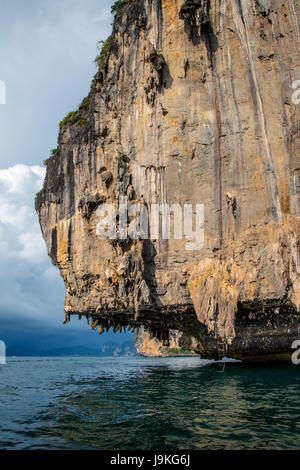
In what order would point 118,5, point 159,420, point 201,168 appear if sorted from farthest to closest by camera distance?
point 118,5 → point 201,168 → point 159,420

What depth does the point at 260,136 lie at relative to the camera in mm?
18000

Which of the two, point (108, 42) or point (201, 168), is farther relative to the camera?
point (108, 42)

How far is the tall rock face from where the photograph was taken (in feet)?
57.0

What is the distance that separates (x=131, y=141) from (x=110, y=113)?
10.5 ft

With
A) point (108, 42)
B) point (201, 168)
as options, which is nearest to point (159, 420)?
point (201, 168)

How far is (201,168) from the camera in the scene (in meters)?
19.5

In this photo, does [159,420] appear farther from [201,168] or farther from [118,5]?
[118,5]

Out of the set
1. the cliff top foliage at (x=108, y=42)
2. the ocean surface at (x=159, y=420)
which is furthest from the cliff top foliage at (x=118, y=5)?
the ocean surface at (x=159, y=420)

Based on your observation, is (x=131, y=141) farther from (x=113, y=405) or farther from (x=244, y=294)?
(x=113, y=405)

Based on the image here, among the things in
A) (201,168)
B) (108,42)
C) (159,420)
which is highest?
(108,42)

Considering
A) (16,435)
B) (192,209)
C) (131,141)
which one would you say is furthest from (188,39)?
(16,435)

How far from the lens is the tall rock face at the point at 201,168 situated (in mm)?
17375

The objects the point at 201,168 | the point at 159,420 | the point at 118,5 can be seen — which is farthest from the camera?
the point at 118,5

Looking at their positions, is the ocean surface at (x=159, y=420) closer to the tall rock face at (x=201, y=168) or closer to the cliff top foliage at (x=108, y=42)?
the tall rock face at (x=201, y=168)
